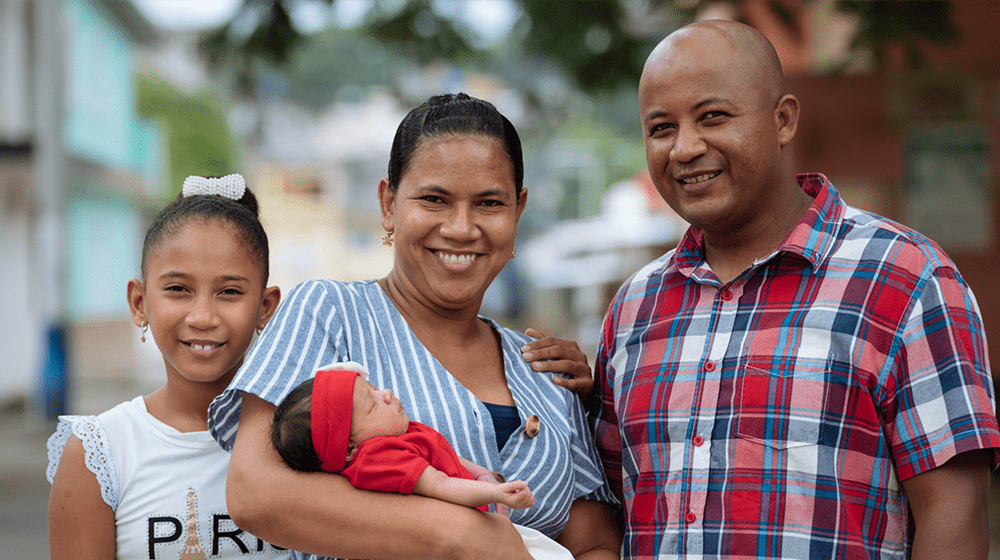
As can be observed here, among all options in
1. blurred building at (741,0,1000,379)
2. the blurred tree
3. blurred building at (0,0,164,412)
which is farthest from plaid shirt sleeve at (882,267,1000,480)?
blurred building at (0,0,164,412)

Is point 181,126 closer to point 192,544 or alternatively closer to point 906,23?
point 906,23

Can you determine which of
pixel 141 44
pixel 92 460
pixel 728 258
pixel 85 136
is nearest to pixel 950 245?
pixel 728 258

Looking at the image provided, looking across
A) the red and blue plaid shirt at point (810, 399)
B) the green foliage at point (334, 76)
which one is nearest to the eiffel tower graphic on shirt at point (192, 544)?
the red and blue plaid shirt at point (810, 399)

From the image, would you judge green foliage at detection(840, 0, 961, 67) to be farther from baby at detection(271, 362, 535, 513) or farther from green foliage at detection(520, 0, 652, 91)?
baby at detection(271, 362, 535, 513)

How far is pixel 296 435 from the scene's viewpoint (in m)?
1.92

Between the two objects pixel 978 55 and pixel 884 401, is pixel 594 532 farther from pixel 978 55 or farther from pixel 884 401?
pixel 978 55

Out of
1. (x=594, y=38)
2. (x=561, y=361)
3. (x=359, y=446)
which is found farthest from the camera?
(x=594, y=38)

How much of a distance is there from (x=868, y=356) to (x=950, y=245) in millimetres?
6759

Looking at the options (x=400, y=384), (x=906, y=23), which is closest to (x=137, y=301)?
(x=400, y=384)

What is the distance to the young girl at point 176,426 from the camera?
7.64 ft

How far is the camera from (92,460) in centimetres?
234

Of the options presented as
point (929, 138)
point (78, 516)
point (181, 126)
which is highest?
point (181, 126)

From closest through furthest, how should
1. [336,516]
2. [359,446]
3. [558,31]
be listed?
1. [336,516]
2. [359,446]
3. [558,31]

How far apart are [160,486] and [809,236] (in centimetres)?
179
